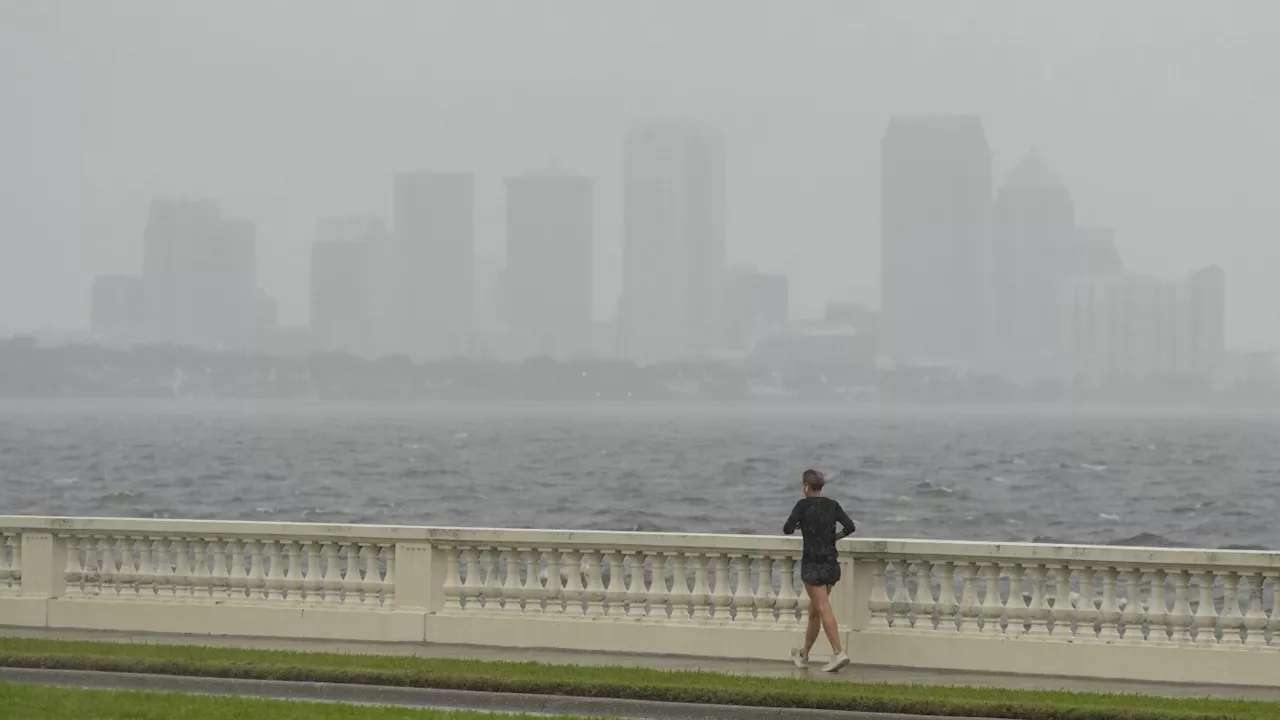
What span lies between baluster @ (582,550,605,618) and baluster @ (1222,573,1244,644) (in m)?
5.58

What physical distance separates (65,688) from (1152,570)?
9025 mm

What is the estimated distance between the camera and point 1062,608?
565 inches

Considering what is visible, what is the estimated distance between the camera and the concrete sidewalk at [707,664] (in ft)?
44.3

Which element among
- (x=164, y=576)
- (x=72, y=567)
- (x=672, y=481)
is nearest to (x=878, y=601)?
(x=164, y=576)

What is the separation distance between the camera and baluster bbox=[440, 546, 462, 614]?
52.5 ft

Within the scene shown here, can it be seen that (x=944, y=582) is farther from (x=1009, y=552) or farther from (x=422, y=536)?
(x=422, y=536)

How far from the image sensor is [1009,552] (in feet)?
47.2

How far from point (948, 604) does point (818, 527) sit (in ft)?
4.98

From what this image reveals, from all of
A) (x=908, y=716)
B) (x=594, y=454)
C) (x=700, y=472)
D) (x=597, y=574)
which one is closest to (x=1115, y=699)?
(x=908, y=716)

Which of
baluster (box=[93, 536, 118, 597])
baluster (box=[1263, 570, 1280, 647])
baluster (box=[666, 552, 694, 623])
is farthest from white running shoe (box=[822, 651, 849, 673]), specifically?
baluster (box=[93, 536, 118, 597])

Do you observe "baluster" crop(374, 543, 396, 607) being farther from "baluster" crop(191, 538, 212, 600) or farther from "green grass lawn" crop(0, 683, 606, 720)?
"green grass lawn" crop(0, 683, 606, 720)

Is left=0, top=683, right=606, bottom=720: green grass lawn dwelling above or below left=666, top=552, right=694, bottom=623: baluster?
below

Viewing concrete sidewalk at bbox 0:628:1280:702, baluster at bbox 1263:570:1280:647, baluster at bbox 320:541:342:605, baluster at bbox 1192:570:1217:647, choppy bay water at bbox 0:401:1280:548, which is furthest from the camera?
choppy bay water at bbox 0:401:1280:548

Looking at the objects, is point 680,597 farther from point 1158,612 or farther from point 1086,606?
point 1158,612
